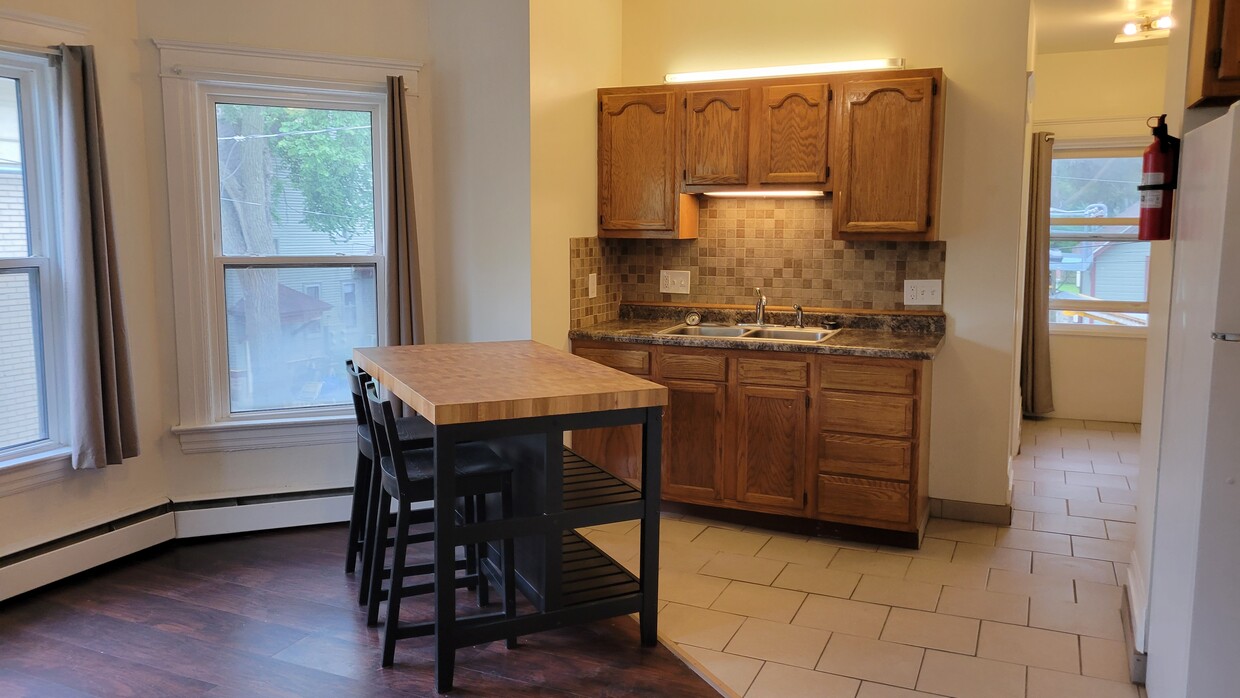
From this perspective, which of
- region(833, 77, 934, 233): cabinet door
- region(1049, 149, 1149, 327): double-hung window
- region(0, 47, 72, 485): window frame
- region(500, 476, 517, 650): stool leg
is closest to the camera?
region(500, 476, 517, 650): stool leg

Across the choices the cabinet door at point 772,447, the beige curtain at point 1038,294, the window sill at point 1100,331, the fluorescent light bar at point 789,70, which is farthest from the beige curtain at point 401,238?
the window sill at point 1100,331

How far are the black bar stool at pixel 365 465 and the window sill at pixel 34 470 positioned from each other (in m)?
1.13

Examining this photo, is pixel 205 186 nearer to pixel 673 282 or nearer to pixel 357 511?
pixel 357 511

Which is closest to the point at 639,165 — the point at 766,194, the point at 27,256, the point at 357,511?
the point at 766,194

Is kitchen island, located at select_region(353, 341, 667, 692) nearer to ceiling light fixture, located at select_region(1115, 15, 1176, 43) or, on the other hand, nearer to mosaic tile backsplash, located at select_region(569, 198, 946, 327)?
mosaic tile backsplash, located at select_region(569, 198, 946, 327)

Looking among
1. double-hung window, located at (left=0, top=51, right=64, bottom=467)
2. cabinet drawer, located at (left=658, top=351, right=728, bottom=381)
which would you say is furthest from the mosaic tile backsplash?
double-hung window, located at (left=0, top=51, right=64, bottom=467)

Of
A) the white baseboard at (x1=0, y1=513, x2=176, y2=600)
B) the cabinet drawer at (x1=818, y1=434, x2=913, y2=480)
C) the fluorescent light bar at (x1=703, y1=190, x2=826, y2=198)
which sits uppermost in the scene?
the fluorescent light bar at (x1=703, y1=190, x2=826, y2=198)

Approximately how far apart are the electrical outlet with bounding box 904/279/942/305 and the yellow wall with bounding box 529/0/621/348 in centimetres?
157

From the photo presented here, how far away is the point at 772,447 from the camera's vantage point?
161 inches

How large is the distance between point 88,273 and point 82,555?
1.10m

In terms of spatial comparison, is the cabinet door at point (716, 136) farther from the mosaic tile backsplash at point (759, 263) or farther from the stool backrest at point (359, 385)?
the stool backrest at point (359, 385)

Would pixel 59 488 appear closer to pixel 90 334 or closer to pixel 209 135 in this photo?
pixel 90 334

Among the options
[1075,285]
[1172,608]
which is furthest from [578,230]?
[1075,285]

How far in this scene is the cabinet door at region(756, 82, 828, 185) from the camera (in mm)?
4117
